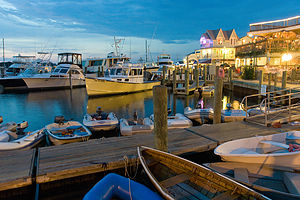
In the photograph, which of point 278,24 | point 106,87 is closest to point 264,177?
point 106,87

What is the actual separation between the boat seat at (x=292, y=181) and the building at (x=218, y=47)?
4093cm

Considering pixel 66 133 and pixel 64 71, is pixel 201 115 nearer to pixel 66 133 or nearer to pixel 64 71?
pixel 66 133

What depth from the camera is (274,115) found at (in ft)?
28.6

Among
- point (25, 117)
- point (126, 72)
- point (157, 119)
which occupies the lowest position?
point (25, 117)

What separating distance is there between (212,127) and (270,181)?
316cm

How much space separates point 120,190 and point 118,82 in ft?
69.1

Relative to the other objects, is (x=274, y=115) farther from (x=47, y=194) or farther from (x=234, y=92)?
(x=234, y=92)

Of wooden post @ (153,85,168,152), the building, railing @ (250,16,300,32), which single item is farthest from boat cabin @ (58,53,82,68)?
wooden post @ (153,85,168,152)

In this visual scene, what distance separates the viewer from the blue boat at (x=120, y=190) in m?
3.89

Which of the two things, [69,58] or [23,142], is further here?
[69,58]

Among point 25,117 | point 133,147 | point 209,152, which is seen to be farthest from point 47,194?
point 25,117

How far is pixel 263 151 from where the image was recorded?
5.81 metres

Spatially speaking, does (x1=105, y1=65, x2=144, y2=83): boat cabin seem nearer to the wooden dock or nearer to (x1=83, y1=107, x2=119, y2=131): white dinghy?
(x1=83, y1=107, x2=119, y2=131): white dinghy

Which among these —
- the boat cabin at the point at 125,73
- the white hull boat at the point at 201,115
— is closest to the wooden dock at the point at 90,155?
the white hull boat at the point at 201,115
